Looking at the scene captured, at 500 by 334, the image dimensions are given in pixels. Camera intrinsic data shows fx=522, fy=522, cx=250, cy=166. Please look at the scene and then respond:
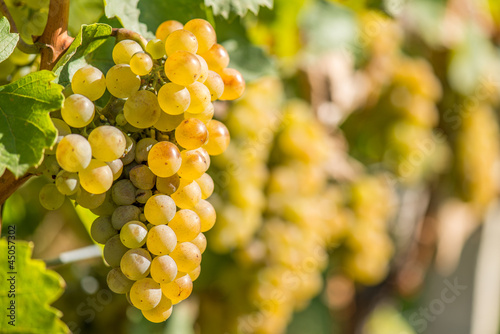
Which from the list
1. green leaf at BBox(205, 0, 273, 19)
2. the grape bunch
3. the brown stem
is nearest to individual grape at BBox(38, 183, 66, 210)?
the grape bunch

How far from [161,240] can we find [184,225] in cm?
A: 2

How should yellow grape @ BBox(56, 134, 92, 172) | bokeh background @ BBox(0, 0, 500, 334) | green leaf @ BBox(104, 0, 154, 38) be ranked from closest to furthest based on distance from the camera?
yellow grape @ BBox(56, 134, 92, 172)
green leaf @ BBox(104, 0, 154, 38)
bokeh background @ BBox(0, 0, 500, 334)

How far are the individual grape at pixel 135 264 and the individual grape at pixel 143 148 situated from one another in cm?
7

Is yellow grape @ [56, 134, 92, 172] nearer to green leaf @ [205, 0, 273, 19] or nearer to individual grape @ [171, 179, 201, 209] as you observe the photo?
individual grape @ [171, 179, 201, 209]

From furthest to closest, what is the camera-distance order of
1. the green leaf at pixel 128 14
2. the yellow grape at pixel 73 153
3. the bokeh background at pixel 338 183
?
the bokeh background at pixel 338 183
the green leaf at pixel 128 14
the yellow grape at pixel 73 153

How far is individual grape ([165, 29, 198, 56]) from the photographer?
0.40 metres

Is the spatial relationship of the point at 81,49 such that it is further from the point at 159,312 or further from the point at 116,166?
the point at 159,312

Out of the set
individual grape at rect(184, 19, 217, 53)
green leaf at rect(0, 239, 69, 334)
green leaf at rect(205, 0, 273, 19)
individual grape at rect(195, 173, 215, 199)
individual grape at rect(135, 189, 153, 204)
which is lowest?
green leaf at rect(0, 239, 69, 334)

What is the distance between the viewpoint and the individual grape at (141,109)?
378 millimetres

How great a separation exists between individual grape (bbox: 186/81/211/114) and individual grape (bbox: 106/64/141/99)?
4 centimetres

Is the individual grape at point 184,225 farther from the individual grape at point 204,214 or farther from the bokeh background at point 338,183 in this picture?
the bokeh background at point 338,183

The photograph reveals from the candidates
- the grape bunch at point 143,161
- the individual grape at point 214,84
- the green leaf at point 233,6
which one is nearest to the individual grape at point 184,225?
the grape bunch at point 143,161

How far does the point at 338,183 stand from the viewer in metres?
1.26

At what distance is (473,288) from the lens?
1.92 metres
